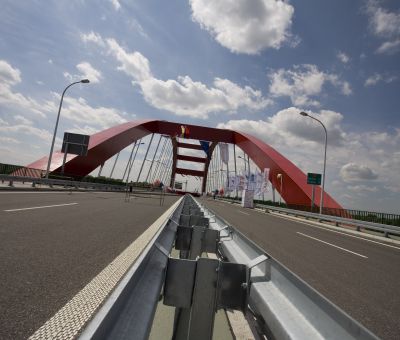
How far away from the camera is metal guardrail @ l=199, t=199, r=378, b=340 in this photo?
4.89 feet

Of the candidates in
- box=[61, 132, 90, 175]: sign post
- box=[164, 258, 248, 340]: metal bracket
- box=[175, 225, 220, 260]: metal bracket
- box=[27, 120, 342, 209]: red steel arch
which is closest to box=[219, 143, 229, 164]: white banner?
box=[27, 120, 342, 209]: red steel arch

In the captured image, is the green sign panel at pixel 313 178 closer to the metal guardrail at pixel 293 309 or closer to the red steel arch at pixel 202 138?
the red steel arch at pixel 202 138

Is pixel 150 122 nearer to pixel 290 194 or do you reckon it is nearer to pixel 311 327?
pixel 290 194

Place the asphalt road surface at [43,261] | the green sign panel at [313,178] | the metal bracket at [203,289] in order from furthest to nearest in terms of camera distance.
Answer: the green sign panel at [313,178]
the asphalt road surface at [43,261]
the metal bracket at [203,289]

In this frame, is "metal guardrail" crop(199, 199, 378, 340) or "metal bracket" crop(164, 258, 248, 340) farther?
"metal bracket" crop(164, 258, 248, 340)

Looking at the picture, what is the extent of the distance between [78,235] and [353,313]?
4937mm

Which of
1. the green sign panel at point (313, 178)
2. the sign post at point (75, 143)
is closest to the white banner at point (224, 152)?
the green sign panel at point (313, 178)

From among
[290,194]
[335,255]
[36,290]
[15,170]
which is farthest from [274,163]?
[36,290]

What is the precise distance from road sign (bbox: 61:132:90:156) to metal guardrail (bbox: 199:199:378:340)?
33.1 m

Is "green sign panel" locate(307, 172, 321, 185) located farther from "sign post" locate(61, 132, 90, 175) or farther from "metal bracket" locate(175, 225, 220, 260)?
"metal bracket" locate(175, 225, 220, 260)

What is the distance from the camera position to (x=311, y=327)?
5.60ft

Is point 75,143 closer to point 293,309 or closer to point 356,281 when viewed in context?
point 356,281

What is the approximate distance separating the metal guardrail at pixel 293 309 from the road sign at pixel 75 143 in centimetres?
3306

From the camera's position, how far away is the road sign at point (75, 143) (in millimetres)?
33281
